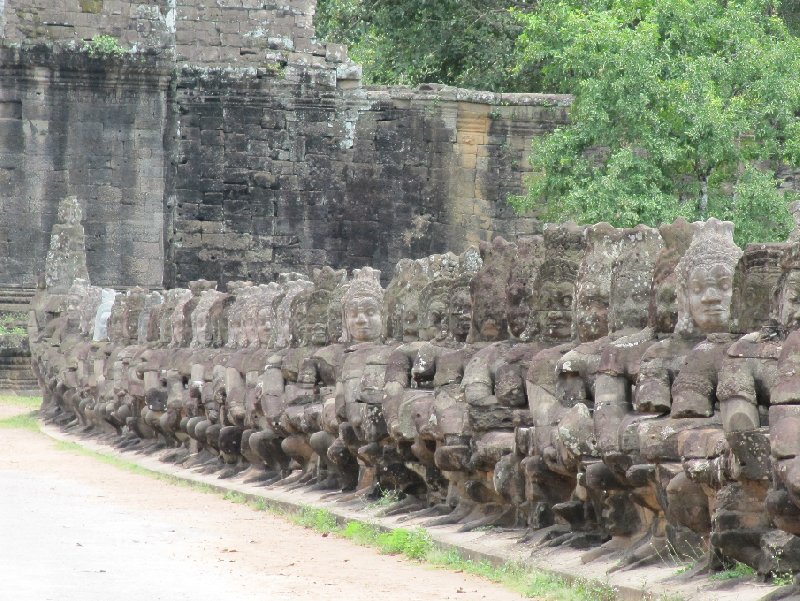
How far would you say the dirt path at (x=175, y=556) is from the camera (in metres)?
8.54

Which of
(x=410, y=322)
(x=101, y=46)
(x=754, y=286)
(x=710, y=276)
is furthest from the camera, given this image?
(x=101, y=46)

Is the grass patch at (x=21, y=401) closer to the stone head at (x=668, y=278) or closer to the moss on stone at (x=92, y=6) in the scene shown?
the moss on stone at (x=92, y=6)

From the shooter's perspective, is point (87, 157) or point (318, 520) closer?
point (318, 520)

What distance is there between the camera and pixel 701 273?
8328 mm

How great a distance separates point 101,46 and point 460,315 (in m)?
20.8

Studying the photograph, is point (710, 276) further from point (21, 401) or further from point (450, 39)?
point (450, 39)

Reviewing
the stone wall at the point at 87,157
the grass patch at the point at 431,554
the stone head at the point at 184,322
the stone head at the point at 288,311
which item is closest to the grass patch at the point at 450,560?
the grass patch at the point at 431,554

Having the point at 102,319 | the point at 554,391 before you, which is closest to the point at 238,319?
the point at 102,319

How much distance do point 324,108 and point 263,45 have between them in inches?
61.0

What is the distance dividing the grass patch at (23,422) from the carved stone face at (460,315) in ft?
36.9

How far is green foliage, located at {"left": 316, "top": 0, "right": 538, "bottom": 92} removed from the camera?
35156 millimetres

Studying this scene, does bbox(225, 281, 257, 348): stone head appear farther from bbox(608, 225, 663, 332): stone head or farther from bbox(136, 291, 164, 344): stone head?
bbox(608, 225, 663, 332): stone head

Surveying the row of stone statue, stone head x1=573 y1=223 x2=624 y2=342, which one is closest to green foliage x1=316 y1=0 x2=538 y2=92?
the row of stone statue

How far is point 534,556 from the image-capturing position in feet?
29.8
